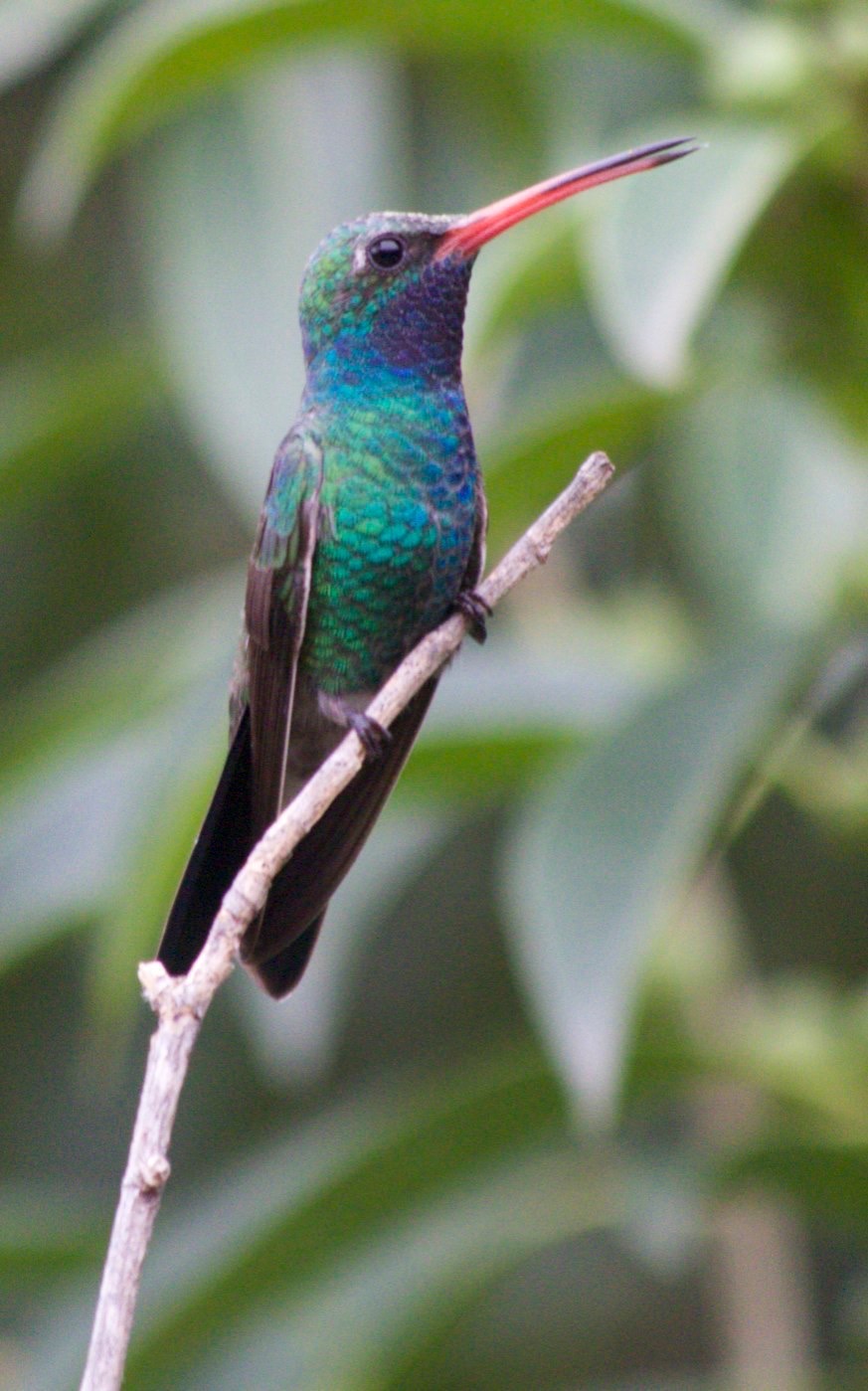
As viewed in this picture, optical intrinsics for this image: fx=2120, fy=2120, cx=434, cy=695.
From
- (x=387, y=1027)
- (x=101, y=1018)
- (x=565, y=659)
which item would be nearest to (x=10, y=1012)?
(x=387, y=1027)

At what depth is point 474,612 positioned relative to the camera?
7.43ft

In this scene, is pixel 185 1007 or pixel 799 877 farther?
pixel 799 877

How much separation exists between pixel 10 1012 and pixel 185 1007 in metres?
3.78

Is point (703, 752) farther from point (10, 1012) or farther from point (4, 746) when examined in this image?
point (10, 1012)

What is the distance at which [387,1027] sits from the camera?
492 cm

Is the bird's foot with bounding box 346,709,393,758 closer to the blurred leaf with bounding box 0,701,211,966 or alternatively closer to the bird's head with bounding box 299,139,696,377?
the bird's head with bounding box 299,139,696,377

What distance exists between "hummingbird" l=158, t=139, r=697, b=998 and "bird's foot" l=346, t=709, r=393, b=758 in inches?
1.8

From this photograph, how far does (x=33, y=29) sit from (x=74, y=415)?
2.63 ft

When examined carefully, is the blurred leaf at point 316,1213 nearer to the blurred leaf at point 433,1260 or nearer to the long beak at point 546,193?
the blurred leaf at point 433,1260

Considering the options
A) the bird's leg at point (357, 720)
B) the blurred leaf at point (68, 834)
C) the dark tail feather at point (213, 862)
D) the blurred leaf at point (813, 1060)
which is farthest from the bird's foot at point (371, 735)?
the blurred leaf at point (68, 834)

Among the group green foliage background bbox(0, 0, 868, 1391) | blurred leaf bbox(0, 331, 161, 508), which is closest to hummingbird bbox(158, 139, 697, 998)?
green foliage background bbox(0, 0, 868, 1391)

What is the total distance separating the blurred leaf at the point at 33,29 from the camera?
3.43m

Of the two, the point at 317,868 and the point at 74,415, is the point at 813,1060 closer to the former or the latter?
the point at 317,868

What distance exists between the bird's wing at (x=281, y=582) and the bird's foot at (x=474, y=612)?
17 centimetres
